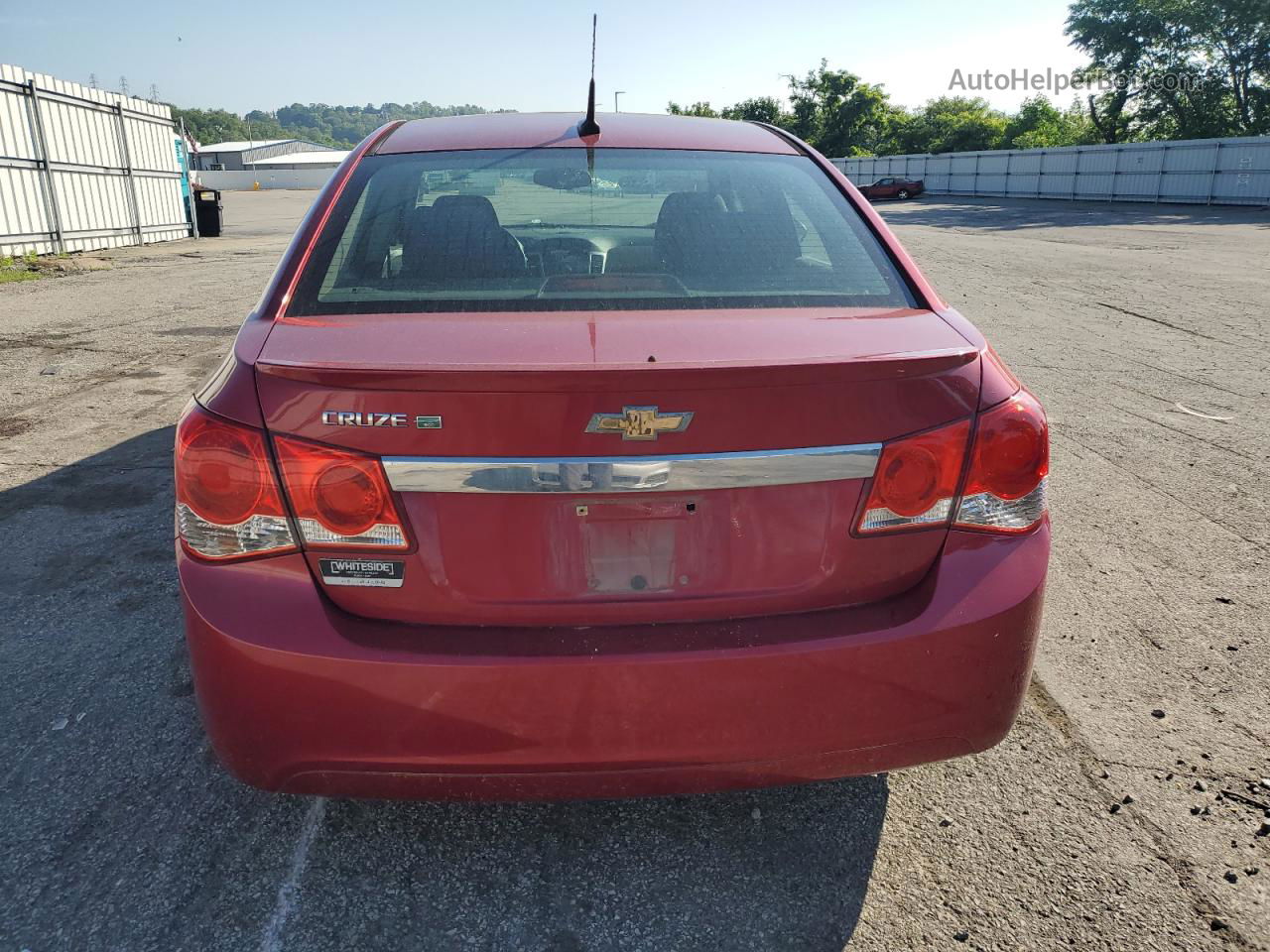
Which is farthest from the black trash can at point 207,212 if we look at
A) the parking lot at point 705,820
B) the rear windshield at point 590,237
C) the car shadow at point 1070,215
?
the rear windshield at point 590,237

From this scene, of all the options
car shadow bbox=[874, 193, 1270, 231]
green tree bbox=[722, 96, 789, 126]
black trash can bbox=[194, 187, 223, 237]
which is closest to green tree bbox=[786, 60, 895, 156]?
green tree bbox=[722, 96, 789, 126]

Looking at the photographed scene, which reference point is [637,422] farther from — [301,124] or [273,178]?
[301,124]

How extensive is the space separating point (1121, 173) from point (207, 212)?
3459cm

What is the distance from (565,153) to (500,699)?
168 cm

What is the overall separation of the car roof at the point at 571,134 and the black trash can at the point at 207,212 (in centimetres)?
2462

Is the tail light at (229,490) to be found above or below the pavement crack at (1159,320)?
above

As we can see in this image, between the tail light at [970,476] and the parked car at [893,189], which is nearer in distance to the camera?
the tail light at [970,476]

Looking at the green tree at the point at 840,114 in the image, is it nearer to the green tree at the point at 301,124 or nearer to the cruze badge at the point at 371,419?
the green tree at the point at 301,124

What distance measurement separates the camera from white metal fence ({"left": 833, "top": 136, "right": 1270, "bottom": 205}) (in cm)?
3309

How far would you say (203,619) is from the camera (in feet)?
5.98

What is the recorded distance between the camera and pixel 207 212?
24797 millimetres

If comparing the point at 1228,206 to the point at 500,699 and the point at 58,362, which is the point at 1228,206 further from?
the point at 500,699

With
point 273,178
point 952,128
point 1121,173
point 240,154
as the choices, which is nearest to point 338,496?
point 1121,173

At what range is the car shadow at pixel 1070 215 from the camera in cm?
2678
